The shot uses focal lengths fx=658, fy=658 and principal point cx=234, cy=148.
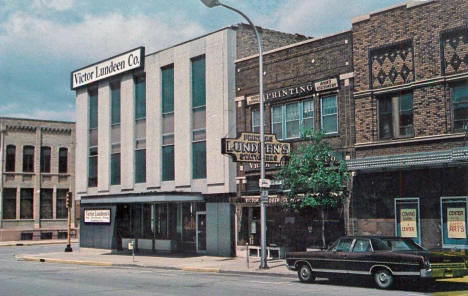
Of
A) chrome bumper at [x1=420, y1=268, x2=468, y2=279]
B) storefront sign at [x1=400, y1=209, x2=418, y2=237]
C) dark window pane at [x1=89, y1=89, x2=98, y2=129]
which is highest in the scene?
dark window pane at [x1=89, y1=89, x2=98, y2=129]

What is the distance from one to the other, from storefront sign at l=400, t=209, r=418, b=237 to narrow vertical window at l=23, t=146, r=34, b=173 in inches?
1703

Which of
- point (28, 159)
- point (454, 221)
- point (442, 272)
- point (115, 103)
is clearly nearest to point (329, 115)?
point (454, 221)

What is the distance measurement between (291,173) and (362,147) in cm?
297

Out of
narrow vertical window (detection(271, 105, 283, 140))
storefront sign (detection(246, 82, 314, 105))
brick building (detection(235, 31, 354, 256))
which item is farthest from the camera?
narrow vertical window (detection(271, 105, 283, 140))

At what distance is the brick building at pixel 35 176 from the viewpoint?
192 feet

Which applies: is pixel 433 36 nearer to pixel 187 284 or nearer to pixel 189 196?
pixel 187 284

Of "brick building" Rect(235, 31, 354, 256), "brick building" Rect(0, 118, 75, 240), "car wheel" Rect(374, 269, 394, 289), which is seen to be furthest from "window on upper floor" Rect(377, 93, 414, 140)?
"brick building" Rect(0, 118, 75, 240)

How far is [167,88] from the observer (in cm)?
3638

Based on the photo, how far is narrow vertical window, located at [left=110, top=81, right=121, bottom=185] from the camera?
39781 millimetres

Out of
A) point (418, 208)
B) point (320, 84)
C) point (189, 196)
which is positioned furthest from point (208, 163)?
point (418, 208)

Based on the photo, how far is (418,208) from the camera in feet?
78.2

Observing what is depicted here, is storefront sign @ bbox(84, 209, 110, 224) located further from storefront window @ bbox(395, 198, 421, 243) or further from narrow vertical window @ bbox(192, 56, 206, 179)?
storefront window @ bbox(395, 198, 421, 243)

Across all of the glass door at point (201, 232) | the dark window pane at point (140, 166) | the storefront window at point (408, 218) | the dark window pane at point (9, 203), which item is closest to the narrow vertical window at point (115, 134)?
the dark window pane at point (140, 166)

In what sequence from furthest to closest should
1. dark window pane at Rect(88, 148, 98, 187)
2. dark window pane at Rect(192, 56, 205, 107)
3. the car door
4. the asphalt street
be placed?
1. dark window pane at Rect(88, 148, 98, 187)
2. dark window pane at Rect(192, 56, 205, 107)
3. the car door
4. the asphalt street
